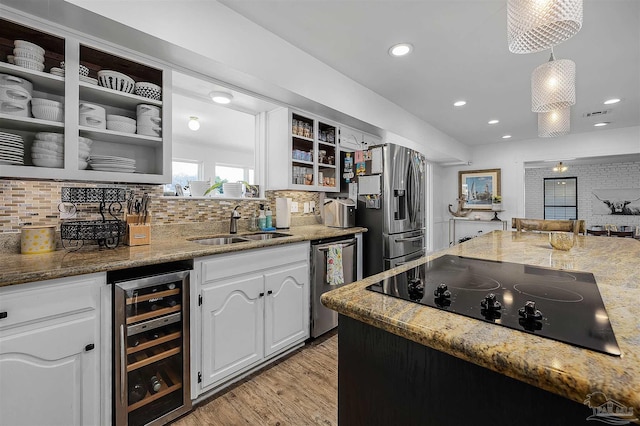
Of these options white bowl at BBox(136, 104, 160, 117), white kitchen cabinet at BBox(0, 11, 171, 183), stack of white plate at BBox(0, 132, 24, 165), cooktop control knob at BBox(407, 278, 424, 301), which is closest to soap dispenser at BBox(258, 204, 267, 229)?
white kitchen cabinet at BBox(0, 11, 171, 183)

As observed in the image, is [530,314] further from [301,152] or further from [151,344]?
[301,152]

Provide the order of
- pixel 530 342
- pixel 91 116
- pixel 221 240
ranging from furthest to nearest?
pixel 221 240
pixel 91 116
pixel 530 342

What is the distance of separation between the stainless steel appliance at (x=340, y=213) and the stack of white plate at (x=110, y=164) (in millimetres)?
1913

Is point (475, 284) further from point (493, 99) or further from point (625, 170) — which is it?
point (625, 170)

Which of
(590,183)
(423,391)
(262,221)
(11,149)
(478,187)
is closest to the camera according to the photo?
(423,391)

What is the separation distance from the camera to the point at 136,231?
179 centimetres

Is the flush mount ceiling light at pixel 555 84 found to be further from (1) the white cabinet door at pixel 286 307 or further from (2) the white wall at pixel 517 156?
(2) the white wall at pixel 517 156

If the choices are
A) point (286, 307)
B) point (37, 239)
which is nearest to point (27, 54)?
point (37, 239)

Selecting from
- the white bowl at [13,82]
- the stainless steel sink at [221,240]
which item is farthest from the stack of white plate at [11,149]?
the stainless steel sink at [221,240]

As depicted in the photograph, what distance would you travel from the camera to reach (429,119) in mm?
4289

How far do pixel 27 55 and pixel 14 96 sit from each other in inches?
8.7

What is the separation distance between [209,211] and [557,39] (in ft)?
8.00

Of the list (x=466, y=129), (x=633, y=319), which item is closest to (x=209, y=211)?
(x=633, y=319)

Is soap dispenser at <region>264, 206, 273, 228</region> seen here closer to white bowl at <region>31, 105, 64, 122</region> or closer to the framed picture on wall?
white bowl at <region>31, 105, 64, 122</region>
